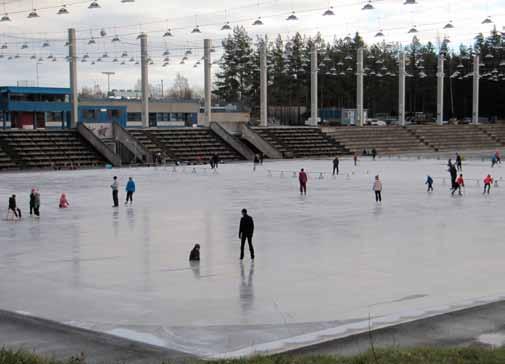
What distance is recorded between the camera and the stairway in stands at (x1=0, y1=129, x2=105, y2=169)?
5872 cm

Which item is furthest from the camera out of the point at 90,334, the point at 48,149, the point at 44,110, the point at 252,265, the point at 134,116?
the point at 134,116

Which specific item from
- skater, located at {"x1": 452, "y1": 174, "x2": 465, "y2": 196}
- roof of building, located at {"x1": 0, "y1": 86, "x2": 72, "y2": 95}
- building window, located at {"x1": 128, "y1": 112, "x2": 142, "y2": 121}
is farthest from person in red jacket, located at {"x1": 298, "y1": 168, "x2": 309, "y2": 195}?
building window, located at {"x1": 128, "y1": 112, "x2": 142, "y2": 121}

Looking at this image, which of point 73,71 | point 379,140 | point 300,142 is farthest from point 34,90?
point 379,140

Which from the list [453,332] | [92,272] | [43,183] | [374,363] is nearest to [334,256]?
[92,272]

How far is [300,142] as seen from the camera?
75.5m

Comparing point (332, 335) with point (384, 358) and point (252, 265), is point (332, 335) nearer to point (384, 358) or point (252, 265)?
point (384, 358)

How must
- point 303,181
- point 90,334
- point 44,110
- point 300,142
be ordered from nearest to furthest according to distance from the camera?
point 90,334 → point 303,181 → point 300,142 → point 44,110

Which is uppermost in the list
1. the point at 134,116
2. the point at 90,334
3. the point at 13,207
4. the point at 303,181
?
Result: the point at 134,116

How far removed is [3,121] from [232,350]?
2601 inches

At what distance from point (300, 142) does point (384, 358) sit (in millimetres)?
66823

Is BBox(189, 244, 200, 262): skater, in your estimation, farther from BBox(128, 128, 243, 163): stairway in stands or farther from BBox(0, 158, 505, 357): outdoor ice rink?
BBox(128, 128, 243, 163): stairway in stands

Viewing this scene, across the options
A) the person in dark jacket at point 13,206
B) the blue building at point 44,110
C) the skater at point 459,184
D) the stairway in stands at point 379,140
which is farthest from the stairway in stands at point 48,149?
the skater at point 459,184

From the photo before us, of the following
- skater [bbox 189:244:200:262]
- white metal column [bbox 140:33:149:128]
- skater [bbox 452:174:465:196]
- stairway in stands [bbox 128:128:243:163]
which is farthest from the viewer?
white metal column [bbox 140:33:149:128]

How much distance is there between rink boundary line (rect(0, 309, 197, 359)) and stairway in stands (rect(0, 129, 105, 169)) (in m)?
45.6
